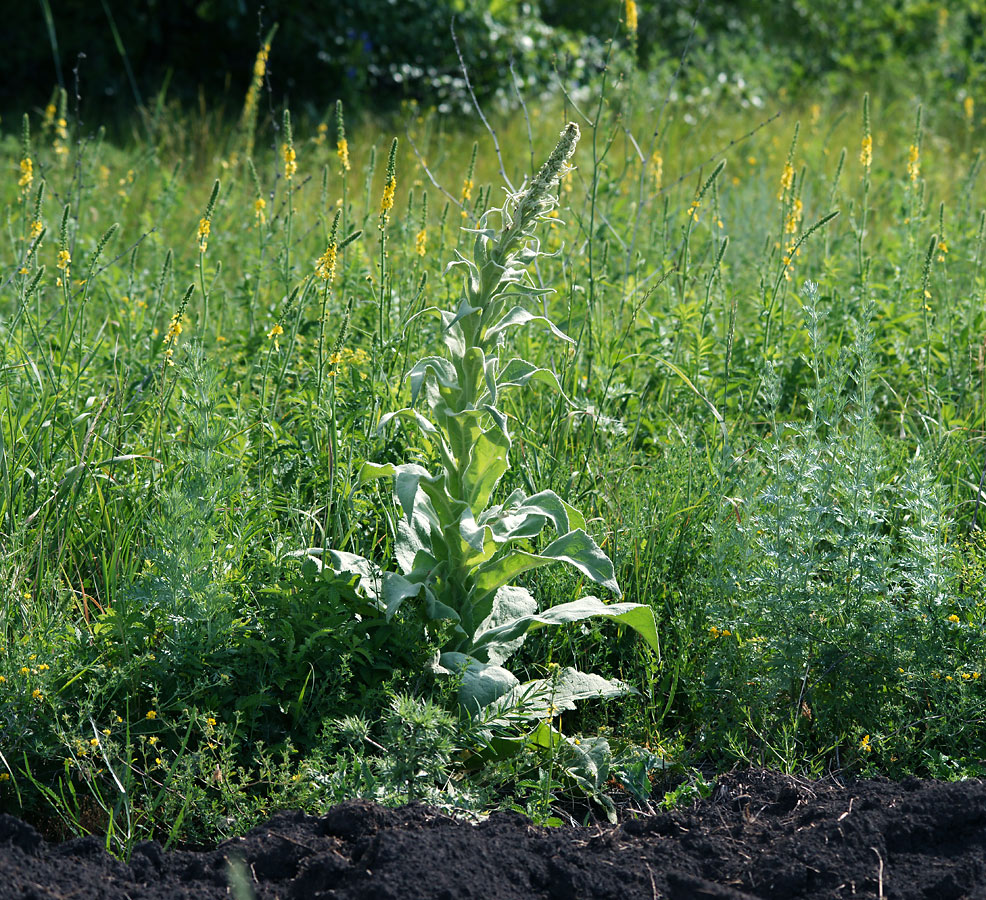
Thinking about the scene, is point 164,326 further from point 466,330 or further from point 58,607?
point 466,330

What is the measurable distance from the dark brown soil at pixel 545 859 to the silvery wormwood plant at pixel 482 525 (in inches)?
17.4

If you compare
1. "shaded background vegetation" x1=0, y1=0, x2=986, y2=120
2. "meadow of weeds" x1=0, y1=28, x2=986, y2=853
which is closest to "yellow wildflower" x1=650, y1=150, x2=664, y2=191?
"meadow of weeds" x1=0, y1=28, x2=986, y2=853

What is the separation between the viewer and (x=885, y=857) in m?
1.90

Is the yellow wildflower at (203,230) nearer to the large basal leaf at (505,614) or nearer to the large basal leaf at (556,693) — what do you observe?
the large basal leaf at (505,614)

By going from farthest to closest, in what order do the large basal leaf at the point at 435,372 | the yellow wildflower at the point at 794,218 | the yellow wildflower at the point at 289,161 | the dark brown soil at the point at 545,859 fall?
the yellow wildflower at the point at 794,218 < the yellow wildflower at the point at 289,161 < the large basal leaf at the point at 435,372 < the dark brown soil at the point at 545,859

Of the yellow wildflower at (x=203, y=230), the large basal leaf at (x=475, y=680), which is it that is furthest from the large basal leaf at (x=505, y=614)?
the yellow wildflower at (x=203, y=230)

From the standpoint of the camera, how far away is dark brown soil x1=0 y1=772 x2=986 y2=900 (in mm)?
1796

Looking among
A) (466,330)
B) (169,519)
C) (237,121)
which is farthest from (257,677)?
(237,121)

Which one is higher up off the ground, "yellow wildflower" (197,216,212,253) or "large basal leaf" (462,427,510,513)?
"yellow wildflower" (197,216,212,253)

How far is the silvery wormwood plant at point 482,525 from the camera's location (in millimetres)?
2229

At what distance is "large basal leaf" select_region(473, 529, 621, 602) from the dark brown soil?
55 cm

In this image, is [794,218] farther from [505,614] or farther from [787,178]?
[505,614]

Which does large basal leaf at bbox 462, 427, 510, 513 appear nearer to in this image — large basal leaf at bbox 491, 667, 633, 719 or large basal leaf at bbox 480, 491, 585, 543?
large basal leaf at bbox 480, 491, 585, 543

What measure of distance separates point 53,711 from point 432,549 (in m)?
0.90
